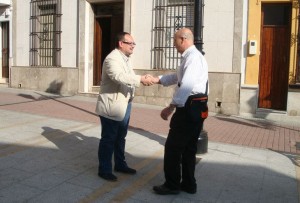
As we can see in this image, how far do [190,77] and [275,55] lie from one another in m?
7.30

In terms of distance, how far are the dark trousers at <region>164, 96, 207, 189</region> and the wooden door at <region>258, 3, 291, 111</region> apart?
6.95 meters

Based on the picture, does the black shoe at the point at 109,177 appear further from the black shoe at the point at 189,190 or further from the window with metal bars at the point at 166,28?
the window with metal bars at the point at 166,28

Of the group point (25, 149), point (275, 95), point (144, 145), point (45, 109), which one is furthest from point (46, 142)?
point (275, 95)

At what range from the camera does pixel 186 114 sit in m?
3.97

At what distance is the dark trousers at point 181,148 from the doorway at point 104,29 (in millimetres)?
9415

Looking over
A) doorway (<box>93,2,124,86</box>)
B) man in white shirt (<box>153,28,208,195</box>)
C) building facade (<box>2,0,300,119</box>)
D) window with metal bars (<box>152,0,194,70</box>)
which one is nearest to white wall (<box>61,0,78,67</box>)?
building facade (<box>2,0,300,119</box>)

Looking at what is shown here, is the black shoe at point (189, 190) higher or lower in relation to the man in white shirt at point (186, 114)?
lower

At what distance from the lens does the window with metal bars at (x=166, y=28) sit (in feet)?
37.6

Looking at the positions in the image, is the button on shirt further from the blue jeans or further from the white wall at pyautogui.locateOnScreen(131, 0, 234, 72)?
the white wall at pyautogui.locateOnScreen(131, 0, 234, 72)

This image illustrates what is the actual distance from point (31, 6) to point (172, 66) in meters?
6.57

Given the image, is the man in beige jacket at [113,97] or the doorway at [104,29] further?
the doorway at [104,29]

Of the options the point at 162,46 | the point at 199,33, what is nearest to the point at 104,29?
the point at 162,46

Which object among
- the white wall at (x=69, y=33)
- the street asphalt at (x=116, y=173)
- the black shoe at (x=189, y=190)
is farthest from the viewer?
the white wall at (x=69, y=33)

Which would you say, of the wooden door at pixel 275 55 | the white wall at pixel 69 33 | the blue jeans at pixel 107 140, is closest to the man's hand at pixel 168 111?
the blue jeans at pixel 107 140
